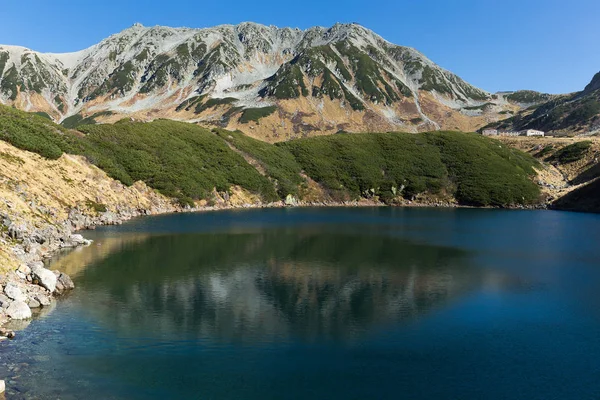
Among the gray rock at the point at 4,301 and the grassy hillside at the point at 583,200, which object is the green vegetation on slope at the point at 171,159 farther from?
the grassy hillside at the point at 583,200

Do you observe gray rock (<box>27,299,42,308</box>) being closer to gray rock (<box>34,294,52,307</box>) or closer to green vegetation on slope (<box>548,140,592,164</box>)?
gray rock (<box>34,294,52,307</box>)

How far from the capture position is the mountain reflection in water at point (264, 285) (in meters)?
34.8

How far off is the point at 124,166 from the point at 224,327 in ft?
Result: 283

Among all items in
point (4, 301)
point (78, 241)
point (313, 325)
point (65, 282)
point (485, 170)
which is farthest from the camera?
point (485, 170)

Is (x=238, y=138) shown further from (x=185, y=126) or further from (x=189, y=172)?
(x=189, y=172)

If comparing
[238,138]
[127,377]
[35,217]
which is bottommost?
[127,377]

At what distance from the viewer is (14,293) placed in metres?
34.9

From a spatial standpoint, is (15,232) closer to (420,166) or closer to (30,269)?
(30,269)

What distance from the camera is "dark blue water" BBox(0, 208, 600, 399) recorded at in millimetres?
25516

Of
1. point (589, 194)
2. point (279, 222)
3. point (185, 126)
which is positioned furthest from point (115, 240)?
point (589, 194)

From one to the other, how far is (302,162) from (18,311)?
5237 inches

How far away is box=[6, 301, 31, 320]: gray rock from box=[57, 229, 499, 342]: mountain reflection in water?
4267 millimetres

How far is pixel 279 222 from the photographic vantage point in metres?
99.0

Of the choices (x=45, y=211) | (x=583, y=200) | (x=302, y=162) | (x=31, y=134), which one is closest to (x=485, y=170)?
(x=583, y=200)
